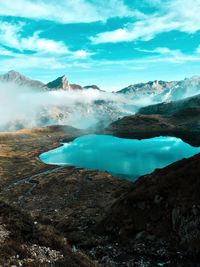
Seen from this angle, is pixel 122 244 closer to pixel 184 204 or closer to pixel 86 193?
pixel 184 204

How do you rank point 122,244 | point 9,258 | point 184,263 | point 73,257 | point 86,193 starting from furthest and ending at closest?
point 86,193 → point 122,244 → point 184,263 → point 73,257 → point 9,258

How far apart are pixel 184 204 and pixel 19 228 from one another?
97.4ft

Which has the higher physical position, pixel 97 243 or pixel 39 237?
pixel 39 237

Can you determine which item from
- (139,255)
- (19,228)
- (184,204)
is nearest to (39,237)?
(19,228)

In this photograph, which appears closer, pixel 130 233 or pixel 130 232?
pixel 130 233

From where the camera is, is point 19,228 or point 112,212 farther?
point 112,212

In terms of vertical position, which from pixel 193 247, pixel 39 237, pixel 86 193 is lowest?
pixel 86 193

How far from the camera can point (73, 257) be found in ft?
137

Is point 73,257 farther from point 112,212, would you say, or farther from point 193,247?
point 112,212

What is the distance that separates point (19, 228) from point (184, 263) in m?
24.2

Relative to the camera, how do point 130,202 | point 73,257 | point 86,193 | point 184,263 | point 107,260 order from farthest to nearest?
point 86,193, point 130,202, point 107,260, point 184,263, point 73,257

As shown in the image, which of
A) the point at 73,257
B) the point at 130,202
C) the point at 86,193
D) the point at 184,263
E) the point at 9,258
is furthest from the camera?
the point at 86,193

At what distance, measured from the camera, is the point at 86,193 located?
15475 cm

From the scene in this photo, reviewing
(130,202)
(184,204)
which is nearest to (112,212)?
(130,202)
